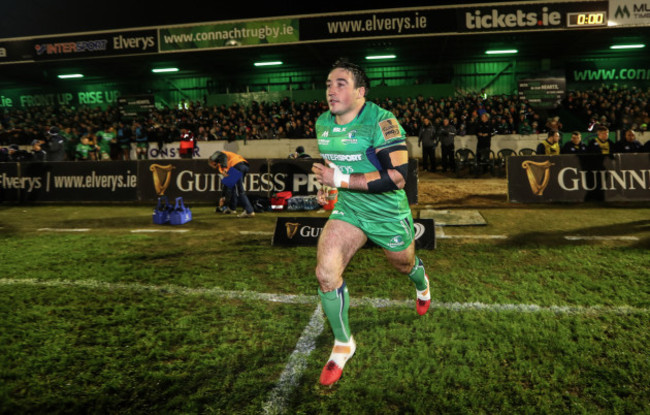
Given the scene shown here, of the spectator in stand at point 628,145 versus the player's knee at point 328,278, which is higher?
the spectator in stand at point 628,145

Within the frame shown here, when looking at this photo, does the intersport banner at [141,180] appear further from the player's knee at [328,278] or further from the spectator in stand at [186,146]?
the player's knee at [328,278]

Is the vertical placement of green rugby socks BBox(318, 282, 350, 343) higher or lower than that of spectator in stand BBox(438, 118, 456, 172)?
lower

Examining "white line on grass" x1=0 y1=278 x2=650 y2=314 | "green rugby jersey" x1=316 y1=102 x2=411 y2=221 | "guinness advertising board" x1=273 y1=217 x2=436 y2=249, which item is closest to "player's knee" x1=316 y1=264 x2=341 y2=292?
"green rugby jersey" x1=316 y1=102 x2=411 y2=221

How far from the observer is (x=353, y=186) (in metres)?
3.15

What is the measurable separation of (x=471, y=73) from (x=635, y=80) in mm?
10657

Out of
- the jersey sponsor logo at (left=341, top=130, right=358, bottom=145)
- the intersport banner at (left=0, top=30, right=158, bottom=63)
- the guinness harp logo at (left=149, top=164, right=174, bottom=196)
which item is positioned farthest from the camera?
the intersport banner at (left=0, top=30, right=158, bottom=63)

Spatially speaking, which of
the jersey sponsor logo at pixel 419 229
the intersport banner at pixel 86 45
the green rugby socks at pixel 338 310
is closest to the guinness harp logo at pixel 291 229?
the jersey sponsor logo at pixel 419 229

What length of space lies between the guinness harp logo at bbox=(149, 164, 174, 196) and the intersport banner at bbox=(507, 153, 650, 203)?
9.50 m

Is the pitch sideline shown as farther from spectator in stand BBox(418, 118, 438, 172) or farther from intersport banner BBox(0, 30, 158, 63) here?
intersport banner BBox(0, 30, 158, 63)

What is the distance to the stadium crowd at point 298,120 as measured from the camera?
19.2 meters

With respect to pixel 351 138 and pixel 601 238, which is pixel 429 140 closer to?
pixel 601 238

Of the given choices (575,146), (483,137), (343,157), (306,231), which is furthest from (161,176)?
(575,146)

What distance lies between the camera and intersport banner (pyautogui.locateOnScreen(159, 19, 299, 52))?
72.2 ft

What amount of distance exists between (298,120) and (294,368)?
20.9 meters
